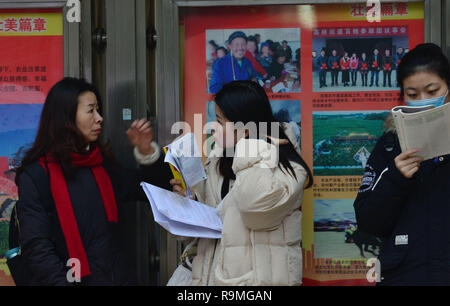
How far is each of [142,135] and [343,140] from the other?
145 cm

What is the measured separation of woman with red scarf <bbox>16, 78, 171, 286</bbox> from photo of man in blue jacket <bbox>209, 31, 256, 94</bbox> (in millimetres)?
865

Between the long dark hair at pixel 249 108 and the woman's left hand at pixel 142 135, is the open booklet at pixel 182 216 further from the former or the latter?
the long dark hair at pixel 249 108

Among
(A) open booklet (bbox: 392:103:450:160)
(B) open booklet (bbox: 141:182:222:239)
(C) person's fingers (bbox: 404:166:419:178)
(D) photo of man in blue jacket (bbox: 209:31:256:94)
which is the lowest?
(B) open booklet (bbox: 141:182:222:239)

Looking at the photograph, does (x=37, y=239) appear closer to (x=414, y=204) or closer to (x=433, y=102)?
(x=414, y=204)

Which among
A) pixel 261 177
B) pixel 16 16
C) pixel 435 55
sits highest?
pixel 16 16

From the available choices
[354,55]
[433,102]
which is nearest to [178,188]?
[433,102]

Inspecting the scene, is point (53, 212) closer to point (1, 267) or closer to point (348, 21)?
point (1, 267)

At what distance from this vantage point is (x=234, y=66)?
3881mm

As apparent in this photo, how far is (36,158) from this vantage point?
2959 mm

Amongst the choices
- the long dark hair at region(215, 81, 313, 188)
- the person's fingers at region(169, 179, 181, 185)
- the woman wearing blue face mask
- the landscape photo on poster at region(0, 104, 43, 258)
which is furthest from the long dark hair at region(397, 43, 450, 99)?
the landscape photo on poster at region(0, 104, 43, 258)

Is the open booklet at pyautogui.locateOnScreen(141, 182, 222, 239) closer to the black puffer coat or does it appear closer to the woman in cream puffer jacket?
the woman in cream puffer jacket

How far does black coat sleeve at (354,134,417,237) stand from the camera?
2492mm
